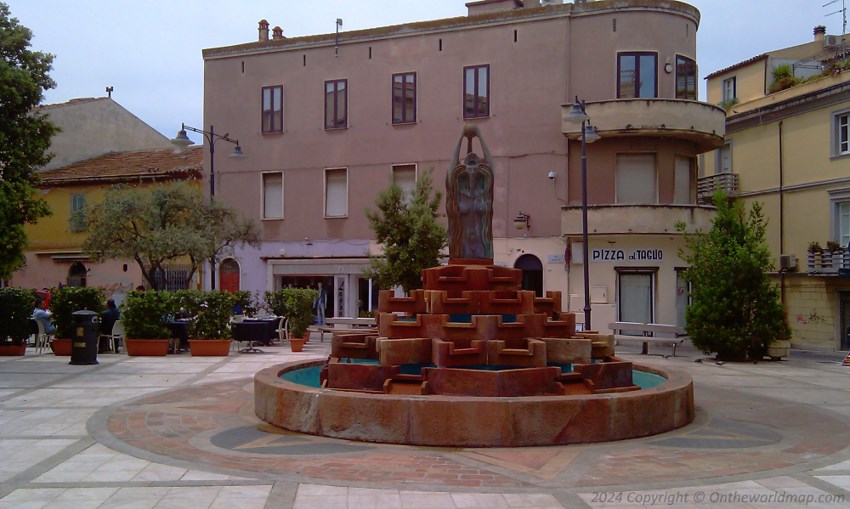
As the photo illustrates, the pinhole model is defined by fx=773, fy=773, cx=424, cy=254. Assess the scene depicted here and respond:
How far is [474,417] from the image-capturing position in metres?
8.12

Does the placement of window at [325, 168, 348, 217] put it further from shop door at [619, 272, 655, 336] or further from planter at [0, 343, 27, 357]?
planter at [0, 343, 27, 357]

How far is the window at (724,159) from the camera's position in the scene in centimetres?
3238

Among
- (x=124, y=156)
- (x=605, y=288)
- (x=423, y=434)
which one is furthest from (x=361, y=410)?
(x=124, y=156)

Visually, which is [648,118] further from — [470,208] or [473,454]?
[473,454]

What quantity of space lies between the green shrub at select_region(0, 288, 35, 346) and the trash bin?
9.44 ft

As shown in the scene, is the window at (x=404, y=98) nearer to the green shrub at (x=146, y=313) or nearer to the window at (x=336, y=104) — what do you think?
the window at (x=336, y=104)

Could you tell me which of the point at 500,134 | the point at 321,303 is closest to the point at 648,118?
the point at 500,134

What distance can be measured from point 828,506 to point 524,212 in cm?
2234

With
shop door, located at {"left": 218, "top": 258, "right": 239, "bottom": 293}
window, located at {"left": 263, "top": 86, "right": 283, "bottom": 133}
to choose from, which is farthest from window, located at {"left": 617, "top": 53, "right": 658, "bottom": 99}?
shop door, located at {"left": 218, "top": 258, "right": 239, "bottom": 293}

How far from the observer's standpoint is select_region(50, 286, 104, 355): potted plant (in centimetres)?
1844

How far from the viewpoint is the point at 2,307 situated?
728 inches

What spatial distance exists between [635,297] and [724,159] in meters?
9.52

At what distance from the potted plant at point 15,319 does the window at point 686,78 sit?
21.8 m

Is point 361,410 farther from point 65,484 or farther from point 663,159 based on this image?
point 663,159
